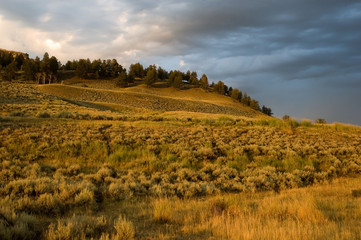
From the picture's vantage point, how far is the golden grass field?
469cm

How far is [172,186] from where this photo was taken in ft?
27.5

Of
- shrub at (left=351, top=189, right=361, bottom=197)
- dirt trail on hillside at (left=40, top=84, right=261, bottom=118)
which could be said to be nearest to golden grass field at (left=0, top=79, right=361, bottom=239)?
shrub at (left=351, top=189, right=361, bottom=197)

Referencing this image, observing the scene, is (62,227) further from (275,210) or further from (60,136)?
(60,136)

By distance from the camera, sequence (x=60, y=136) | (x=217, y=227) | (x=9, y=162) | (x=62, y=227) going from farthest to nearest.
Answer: (x=60, y=136), (x=9, y=162), (x=217, y=227), (x=62, y=227)

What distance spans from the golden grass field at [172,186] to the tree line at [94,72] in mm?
84325

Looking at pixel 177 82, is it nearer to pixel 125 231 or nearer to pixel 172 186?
pixel 172 186

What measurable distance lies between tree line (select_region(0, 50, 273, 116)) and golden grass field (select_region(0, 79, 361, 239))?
84.3 m

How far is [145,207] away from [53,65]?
10387cm

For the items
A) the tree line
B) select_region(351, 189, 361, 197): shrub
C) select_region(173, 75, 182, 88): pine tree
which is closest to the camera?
select_region(351, 189, 361, 197): shrub

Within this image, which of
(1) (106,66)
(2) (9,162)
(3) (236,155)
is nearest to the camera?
(2) (9,162)

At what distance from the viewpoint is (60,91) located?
6762 cm

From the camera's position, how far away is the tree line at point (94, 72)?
89062mm

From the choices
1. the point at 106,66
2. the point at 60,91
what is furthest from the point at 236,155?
the point at 106,66

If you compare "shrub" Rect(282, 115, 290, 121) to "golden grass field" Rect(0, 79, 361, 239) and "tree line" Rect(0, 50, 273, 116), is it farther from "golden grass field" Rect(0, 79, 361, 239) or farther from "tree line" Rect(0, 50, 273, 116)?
"tree line" Rect(0, 50, 273, 116)
